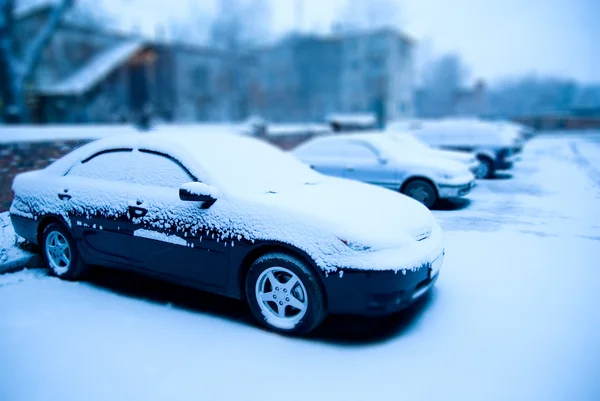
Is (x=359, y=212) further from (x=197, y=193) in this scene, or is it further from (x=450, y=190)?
(x=450, y=190)

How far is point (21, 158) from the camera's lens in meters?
8.33

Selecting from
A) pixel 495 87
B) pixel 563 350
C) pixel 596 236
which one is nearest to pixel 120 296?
pixel 563 350

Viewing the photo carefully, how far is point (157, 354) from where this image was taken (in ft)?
10.3

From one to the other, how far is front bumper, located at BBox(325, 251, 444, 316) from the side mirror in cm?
115

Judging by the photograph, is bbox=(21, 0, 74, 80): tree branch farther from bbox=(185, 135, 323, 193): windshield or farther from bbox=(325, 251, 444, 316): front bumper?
bbox=(325, 251, 444, 316): front bumper

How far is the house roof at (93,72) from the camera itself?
79.9ft

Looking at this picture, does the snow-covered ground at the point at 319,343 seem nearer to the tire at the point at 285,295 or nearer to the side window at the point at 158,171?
the tire at the point at 285,295

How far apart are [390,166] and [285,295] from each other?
4.92 metres

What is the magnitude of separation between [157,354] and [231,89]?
33019 mm

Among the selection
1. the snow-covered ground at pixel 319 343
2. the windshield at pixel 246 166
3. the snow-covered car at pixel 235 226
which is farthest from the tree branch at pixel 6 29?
the windshield at pixel 246 166

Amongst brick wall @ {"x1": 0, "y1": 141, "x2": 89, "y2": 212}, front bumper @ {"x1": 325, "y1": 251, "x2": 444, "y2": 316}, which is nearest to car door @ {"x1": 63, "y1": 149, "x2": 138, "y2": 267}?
front bumper @ {"x1": 325, "y1": 251, "x2": 444, "y2": 316}

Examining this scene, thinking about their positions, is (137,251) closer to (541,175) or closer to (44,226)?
(44,226)

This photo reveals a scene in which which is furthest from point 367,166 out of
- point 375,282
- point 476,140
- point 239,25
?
point 239,25

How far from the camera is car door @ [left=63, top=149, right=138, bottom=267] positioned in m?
4.01
